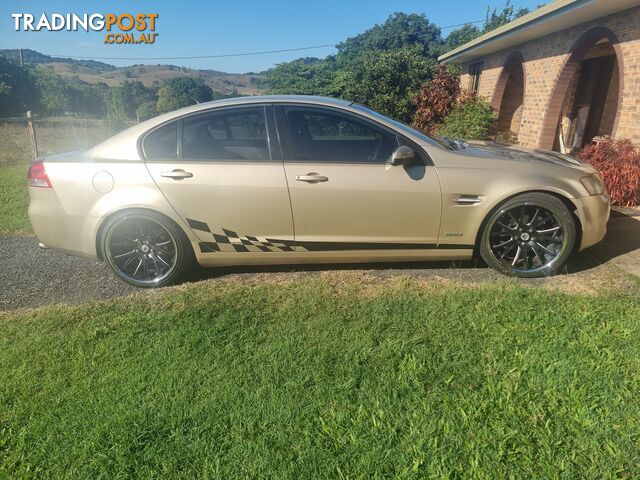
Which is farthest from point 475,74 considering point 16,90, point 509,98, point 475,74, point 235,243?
point 16,90

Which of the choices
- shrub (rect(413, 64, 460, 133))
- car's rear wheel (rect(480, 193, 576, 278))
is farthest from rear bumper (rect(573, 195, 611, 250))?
shrub (rect(413, 64, 460, 133))

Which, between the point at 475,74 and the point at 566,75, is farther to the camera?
the point at 475,74

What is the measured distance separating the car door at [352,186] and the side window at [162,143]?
89cm

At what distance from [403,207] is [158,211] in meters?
2.02

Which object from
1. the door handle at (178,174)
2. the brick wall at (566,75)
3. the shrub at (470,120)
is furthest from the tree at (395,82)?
the door handle at (178,174)

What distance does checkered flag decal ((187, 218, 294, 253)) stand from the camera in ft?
11.9

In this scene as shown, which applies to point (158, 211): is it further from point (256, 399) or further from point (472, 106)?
point (472, 106)

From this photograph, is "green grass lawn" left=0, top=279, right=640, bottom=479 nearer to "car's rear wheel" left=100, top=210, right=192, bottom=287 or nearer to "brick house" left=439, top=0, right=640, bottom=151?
"car's rear wheel" left=100, top=210, right=192, bottom=287

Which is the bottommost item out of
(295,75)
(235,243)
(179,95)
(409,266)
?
(409,266)

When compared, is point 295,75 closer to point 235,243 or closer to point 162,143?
point 162,143

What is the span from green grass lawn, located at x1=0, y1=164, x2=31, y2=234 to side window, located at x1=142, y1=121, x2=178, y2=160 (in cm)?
294

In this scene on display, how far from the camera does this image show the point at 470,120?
1316cm

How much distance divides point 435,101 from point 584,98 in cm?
525

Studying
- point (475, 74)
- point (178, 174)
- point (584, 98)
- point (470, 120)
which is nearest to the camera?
point (178, 174)
